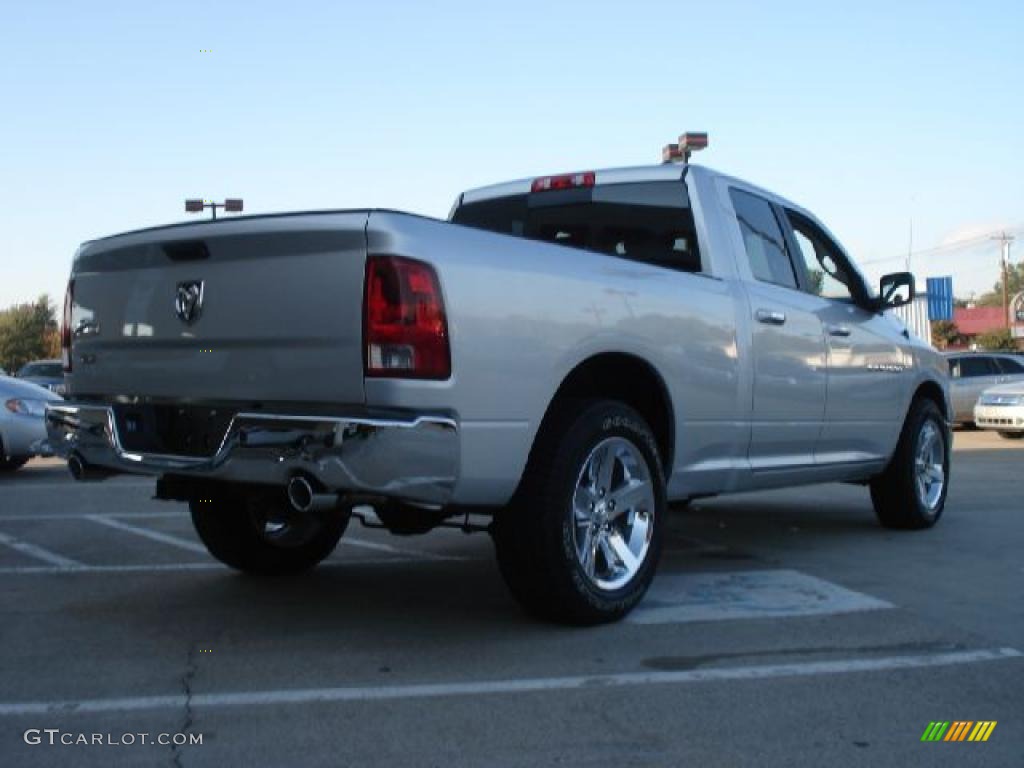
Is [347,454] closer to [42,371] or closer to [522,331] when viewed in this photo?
[522,331]

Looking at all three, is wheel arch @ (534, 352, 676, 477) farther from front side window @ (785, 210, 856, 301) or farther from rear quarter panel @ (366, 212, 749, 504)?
front side window @ (785, 210, 856, 301)

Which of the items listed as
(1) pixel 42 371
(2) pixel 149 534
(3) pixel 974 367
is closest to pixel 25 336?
(1) pixel 42 371

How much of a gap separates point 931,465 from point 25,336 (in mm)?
69301

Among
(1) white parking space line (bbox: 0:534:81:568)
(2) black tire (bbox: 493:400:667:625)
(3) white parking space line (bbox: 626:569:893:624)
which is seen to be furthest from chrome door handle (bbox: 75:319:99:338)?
(3) white parking space line (bbox: 626:569:893:624)

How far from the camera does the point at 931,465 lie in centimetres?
748

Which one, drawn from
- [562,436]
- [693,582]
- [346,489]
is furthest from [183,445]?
[693,582]

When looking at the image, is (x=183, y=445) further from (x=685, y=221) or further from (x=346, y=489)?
(x=685, y=221)

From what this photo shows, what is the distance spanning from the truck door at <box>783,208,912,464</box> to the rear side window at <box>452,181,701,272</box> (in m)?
1.08

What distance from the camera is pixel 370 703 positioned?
139 inches

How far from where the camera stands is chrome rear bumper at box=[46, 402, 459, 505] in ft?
12.0

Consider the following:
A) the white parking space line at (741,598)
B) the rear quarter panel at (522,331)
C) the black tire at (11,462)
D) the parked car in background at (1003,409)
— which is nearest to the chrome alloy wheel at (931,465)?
the white parking space line at (741,598)

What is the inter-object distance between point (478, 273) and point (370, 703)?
154 cm

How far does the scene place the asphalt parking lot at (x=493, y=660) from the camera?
3205mm

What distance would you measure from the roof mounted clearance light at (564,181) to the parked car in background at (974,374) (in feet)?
53.7
